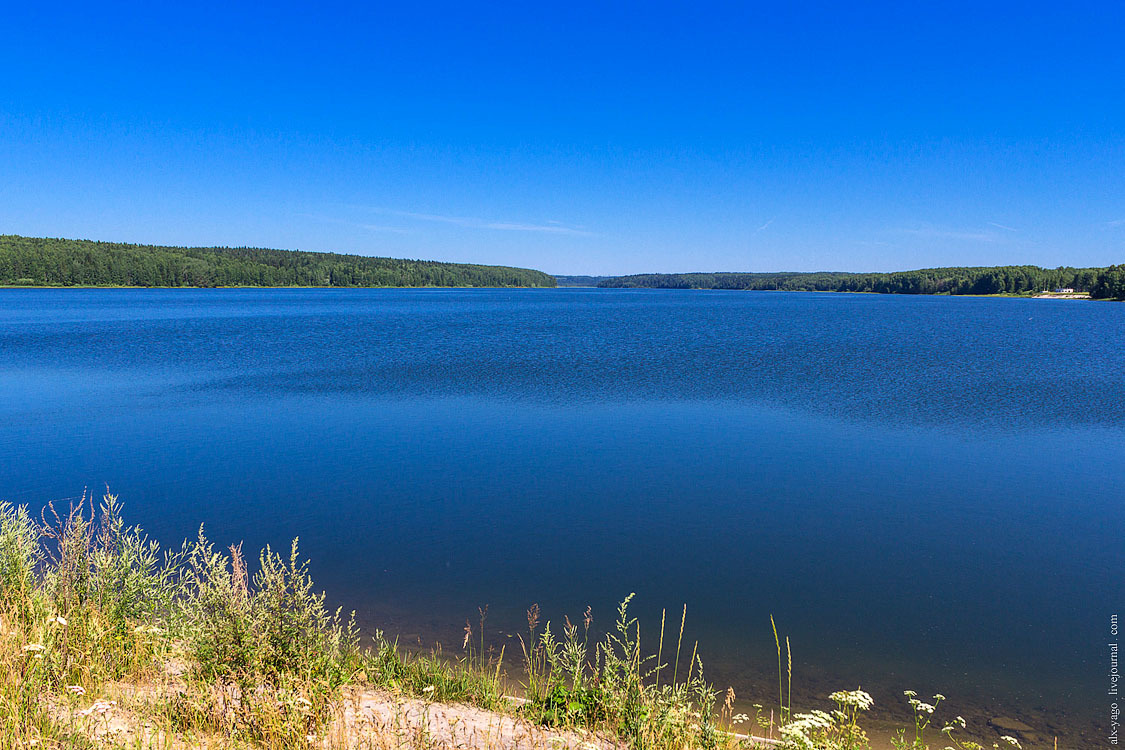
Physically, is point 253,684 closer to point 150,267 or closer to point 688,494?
point 688,494

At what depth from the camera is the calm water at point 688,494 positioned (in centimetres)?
770

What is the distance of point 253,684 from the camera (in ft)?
15.7

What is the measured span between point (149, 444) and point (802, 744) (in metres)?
16.5

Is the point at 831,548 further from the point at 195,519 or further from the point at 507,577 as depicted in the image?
the point at 195,519

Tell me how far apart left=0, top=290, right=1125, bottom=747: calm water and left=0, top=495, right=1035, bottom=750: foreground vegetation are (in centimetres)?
117

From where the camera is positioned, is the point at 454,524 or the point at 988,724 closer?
the point at 988,724

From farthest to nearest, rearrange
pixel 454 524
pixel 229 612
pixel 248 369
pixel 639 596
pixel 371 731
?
1. pixel 248 369
2. pixel 454 524
3. pixel 639 596
4. pixel 229 612
5. pixel 371 731

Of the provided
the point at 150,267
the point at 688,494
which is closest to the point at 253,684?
the point at 688,494

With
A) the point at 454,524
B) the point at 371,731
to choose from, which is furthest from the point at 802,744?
the point at 454,524

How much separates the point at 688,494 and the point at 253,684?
922cm

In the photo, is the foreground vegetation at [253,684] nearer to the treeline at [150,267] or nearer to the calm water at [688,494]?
the calm water at [688,494]

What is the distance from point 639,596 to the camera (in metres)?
8.55

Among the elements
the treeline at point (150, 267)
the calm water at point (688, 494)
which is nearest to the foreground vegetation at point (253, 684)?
the calm water at point (688, 494)

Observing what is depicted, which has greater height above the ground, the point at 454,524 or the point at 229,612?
the point at 229,612
